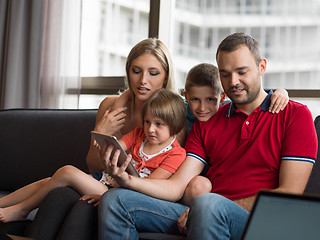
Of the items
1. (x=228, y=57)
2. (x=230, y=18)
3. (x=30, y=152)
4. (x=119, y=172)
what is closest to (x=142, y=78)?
(x=228, y=57)

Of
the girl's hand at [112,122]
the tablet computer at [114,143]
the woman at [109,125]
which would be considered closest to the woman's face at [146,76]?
the woman at [109,125]

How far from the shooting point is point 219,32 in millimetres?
3018

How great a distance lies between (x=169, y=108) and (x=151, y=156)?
22 cm

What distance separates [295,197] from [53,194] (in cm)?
120

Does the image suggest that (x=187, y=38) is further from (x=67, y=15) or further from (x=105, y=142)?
(x=105, y=142)

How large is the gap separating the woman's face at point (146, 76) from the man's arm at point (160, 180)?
15.7 inches

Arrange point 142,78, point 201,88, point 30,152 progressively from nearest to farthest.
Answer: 1. point 201,88
2. point 142,78
3. point 30,152

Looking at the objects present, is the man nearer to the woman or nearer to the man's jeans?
the man's jeans

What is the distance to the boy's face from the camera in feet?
5.75

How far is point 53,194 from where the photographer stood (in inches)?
62.7

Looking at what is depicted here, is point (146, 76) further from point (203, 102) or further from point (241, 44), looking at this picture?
point (241, 44)

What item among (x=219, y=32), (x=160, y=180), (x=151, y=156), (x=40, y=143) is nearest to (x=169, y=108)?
(x=151, y=156)

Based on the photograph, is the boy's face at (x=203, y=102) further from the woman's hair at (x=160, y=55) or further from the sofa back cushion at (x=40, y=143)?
the sofa back cushion at (x=40, y=143)

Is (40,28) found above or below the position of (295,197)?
above
